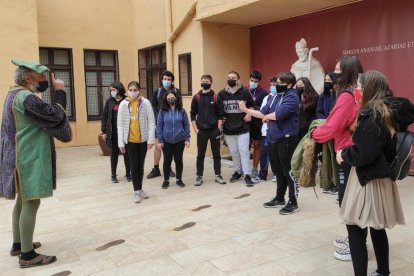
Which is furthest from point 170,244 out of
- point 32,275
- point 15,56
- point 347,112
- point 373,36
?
point 15,56

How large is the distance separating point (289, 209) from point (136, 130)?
2122 mm

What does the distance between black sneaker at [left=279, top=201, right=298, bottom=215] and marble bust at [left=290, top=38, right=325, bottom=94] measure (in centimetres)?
299

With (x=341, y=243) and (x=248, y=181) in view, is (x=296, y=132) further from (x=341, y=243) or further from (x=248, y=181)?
(x=248, y=181)

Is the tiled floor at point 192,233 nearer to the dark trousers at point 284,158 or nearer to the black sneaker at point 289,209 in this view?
the black sneaker at point 289,209

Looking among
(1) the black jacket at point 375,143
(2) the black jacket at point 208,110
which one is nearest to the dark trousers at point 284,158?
(2) the black jacket at point 208,110

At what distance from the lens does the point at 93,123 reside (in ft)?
37.9

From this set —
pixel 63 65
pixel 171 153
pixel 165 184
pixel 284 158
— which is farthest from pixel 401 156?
pixel 63 65

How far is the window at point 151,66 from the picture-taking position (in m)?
10.8

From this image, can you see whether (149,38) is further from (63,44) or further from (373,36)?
(373,36)

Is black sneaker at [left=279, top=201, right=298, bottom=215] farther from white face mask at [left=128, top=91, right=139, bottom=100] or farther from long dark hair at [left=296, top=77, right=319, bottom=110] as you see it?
white face mask at [left=128, top=91, right=139, bottom=100]

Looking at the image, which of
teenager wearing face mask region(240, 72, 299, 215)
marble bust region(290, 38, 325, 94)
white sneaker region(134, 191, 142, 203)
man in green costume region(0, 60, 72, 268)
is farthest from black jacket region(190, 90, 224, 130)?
man in green costume region(0, 60, 72, 268)

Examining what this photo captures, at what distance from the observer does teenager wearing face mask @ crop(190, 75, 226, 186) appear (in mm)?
6242

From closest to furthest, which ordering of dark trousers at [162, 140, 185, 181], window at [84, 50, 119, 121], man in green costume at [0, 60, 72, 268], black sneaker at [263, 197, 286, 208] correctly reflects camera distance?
man in green costume at [0, 60, 72, 268] → black sneaker at [263, 197, 286, 208] → dark trousers at [162, 140, 185, 181] → window at [84, 50, 119, 121]

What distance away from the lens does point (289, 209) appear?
472cm
